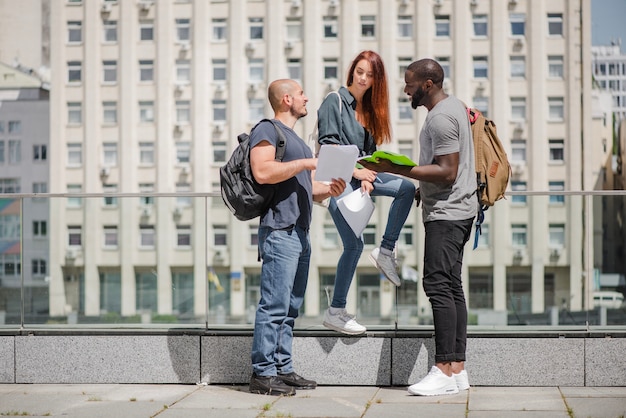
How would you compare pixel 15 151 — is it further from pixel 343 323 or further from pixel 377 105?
pixel 377 105

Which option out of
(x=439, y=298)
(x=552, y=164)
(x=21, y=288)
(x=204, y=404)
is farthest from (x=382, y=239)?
(x=552, y=164)

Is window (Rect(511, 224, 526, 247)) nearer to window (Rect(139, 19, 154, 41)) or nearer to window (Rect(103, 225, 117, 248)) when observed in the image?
window (Rect(103, 225, 117, 248))

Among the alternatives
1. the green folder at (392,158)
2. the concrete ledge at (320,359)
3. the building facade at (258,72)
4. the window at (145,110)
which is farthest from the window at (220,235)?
the window at (145,110)

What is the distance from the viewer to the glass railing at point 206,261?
655 centimetres

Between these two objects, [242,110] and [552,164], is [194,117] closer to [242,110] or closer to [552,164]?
[242,110]

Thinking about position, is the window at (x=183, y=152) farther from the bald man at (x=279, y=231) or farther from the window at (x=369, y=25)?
the bald man at (x=279, y=231)

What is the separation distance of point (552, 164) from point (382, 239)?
228ft

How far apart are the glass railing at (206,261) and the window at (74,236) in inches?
0.4

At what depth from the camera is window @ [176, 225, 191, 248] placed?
281 inches

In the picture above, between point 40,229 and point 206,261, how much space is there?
1110 mm

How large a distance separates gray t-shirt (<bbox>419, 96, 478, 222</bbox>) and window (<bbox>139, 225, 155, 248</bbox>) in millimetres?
2071

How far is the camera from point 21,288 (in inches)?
275

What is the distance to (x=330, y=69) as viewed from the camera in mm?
74812

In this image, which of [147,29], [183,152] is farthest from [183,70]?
[183,152]
